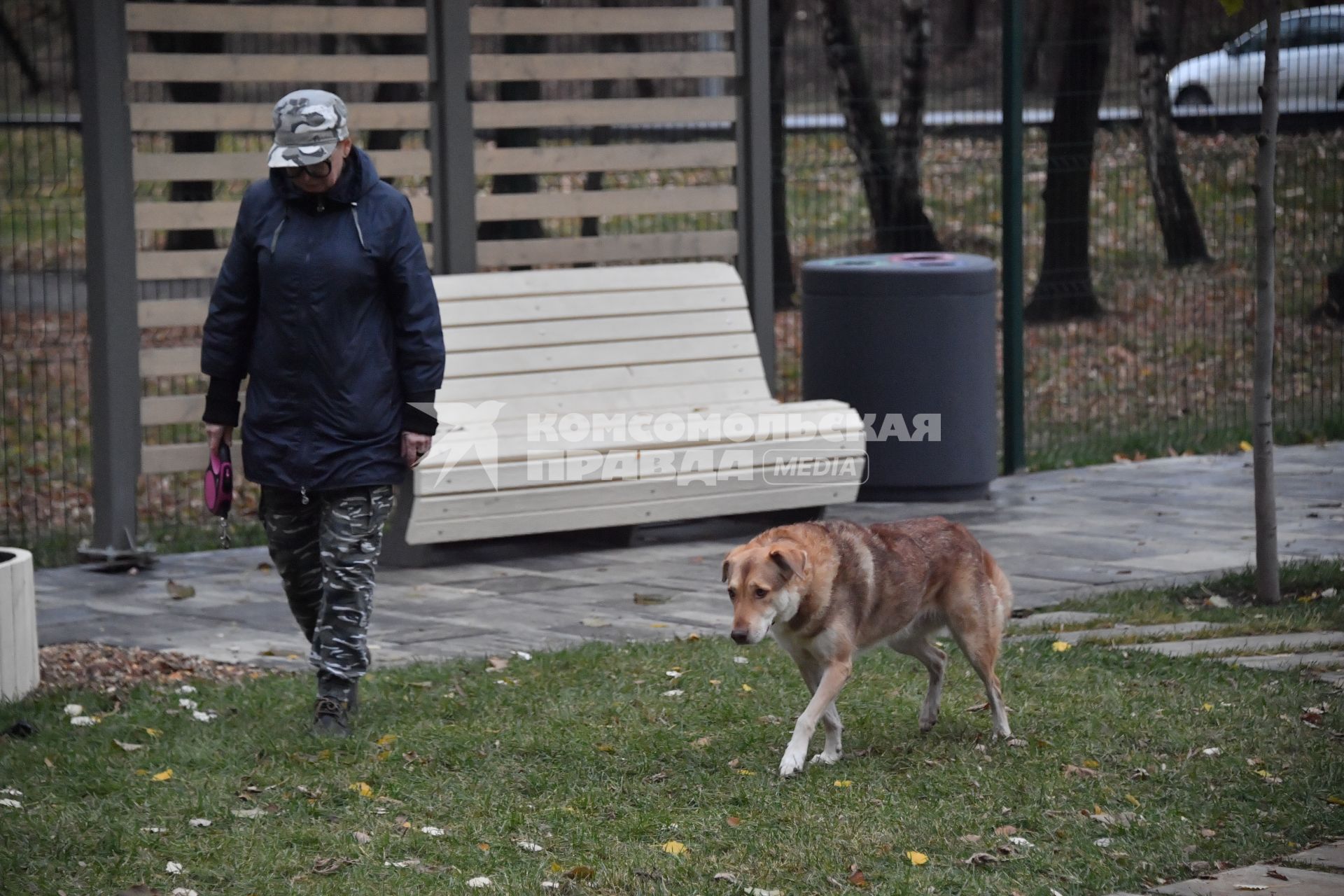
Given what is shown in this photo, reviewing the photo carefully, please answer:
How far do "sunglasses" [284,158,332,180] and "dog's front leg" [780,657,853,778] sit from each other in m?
2.23

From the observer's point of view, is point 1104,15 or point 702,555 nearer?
point 702,555

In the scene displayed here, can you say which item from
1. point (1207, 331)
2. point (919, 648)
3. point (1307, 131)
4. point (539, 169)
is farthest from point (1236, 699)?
point (1207, 331)

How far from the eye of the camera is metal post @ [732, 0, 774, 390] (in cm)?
1024

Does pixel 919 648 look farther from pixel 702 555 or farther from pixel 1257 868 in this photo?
pixel 702 555

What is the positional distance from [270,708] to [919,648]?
2148mm

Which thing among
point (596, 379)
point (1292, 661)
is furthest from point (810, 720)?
point (596, 379)

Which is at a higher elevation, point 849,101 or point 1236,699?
point 849,101

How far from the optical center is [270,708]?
19.8 feet

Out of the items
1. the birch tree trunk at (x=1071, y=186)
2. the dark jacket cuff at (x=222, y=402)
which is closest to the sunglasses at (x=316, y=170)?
the dark jacket cuff at (x=222, y=402)

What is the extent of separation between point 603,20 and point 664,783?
569 centimetres

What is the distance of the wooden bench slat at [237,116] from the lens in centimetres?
857

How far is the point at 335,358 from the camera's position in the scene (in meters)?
5.85

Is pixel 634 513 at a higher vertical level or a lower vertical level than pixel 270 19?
lower

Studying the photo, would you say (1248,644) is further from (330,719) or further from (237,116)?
(237,116)
